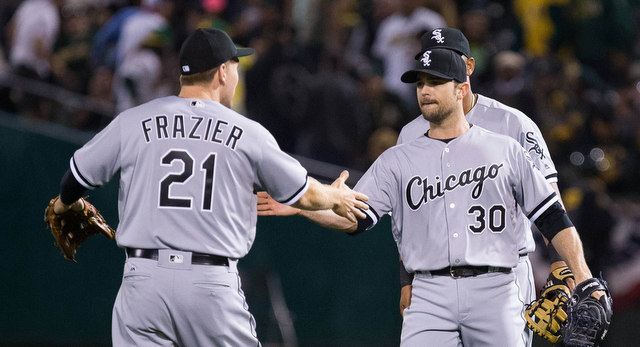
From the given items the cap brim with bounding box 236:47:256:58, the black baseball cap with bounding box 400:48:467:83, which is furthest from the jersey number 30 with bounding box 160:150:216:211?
the black baseball cap with bounding box 400:48:467:83

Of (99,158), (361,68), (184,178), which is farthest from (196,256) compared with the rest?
(361,68)

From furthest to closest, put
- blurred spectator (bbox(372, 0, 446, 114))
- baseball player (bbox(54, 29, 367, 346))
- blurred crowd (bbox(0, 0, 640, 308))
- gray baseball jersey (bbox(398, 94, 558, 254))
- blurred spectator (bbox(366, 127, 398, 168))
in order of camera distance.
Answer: blurred spectator (bbox(372, 0, 446, 114))
blurred crowd (bbox(0, 0, 640, 308))
blurred spectator (bbox(366, 127, 398, 168))
gray baseball jersey (bbox(398, 94, 558, 254))
baseball player (bbox(54, 29, 367, 346))

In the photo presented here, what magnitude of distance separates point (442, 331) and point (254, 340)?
0.95 meters

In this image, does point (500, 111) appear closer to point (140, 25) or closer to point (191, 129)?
point (191, 129)

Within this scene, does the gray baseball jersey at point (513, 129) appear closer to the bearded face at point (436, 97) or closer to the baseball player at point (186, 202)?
the bearded face at point (436, 97)

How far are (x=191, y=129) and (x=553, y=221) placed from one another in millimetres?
1821

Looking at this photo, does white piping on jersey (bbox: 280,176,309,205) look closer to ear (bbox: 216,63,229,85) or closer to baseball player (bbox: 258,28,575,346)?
baseball player (bbox: 258,28,575,346)

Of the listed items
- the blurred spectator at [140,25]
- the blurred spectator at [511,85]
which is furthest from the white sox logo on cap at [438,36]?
the blurred spectator at [140,25]

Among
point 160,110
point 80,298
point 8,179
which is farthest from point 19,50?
point 160,110

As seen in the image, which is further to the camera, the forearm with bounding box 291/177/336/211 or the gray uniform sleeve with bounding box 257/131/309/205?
the forearm with bounding box 291/177/336/211

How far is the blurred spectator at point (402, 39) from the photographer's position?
10359 mm

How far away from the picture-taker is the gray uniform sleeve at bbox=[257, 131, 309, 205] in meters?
4.33

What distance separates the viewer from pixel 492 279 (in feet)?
15.1

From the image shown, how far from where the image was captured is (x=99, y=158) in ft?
14.2
